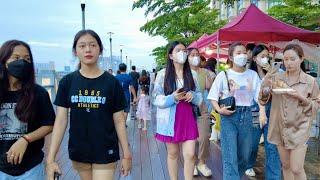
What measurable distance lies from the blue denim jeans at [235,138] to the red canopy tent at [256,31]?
12.3 feet

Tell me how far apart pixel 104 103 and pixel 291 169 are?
2237 millimetres

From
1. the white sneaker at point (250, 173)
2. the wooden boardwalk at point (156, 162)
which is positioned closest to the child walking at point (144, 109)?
the wooden boardwalk at point (156, 162)

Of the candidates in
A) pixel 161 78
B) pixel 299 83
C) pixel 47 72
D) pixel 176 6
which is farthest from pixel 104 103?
pixel 176 6

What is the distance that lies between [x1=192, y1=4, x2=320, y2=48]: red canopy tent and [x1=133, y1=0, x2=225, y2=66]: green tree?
1178 centimetres

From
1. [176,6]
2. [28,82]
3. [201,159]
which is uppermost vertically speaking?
[176,6]

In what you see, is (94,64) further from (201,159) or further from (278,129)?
(201,159)

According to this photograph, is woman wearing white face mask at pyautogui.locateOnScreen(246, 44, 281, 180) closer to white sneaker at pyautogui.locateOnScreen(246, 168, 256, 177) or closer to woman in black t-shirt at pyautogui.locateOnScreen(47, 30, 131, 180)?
white sneaker at pyautogui.locateOnScreen(246, 168, 256, 177)

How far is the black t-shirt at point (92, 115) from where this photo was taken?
317 centimetres

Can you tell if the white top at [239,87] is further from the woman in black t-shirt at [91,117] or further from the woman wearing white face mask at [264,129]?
the woman in black t-shirt at [91,117]

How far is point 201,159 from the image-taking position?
637 centimetres

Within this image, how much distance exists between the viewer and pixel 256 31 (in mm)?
8352

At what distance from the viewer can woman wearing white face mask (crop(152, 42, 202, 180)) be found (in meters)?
4.70

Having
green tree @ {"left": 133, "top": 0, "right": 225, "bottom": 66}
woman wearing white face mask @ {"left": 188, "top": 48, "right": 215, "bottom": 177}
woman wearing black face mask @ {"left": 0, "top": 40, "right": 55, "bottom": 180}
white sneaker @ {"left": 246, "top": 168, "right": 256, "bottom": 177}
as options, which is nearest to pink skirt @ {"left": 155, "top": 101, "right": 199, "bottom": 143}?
woman wearing white face mask @ {"left": 188, "top": 48, "right": 215, "bottom": 177}

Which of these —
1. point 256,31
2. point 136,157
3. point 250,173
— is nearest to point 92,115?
point 250,173
